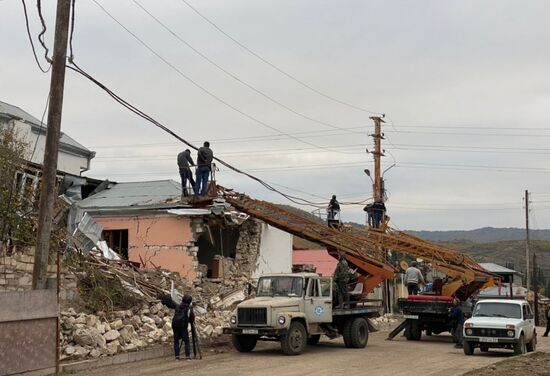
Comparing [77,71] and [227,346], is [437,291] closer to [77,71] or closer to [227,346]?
[227,346]

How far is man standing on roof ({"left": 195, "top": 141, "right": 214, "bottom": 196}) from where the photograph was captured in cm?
2320

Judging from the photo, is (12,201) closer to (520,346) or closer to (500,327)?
(500,327)

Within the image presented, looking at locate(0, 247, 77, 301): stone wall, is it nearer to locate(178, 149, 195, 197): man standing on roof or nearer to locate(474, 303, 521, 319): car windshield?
locate(178, 149, 195, 197): man standing on roof

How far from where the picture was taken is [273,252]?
32.4 meters

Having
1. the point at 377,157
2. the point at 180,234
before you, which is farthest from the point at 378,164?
the point at 180,234

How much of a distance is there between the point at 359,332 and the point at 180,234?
9544mm

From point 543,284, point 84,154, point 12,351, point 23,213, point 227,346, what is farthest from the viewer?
point 543,284

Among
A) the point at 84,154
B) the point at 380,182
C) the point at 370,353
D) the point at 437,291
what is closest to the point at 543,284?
the point at 380,182

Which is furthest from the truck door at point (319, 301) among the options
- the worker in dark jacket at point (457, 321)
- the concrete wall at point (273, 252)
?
the concrete wall at point (273, 252)

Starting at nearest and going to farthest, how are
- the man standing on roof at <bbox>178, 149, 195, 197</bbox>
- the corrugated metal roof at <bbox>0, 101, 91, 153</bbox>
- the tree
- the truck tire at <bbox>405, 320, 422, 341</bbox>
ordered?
1. the tree
2. the man standing on roof at <bbox>178, 149, 195, 197</bbox>
3. the truck tire at <bbox>405, 320, 422, 341</bbox>
4. the corrugated metal roof at <bbox>0, 101, 91, 153</bbox>

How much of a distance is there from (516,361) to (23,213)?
43.0ft

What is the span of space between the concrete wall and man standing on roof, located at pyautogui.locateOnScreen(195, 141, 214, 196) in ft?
26.9

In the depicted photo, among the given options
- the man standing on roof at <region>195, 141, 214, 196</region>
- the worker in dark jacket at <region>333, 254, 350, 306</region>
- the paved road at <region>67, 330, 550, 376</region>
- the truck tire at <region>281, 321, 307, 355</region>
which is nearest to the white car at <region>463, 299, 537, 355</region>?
the paved road at <region>67, 330, 550, 376</region>

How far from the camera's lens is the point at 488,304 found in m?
21.4
